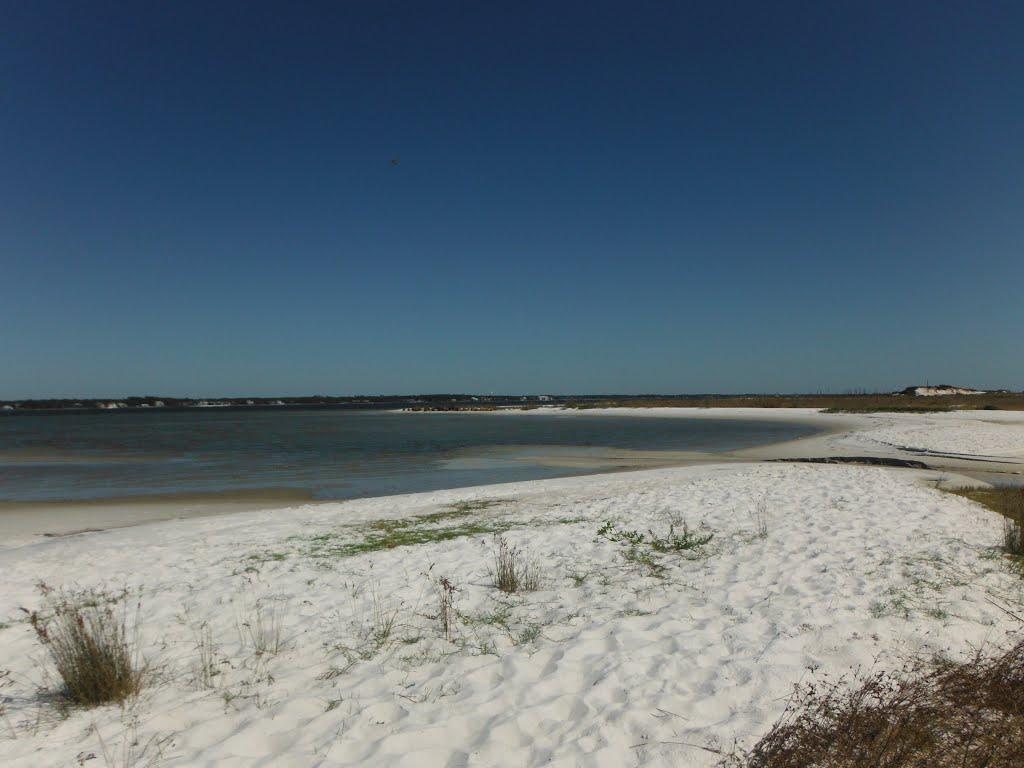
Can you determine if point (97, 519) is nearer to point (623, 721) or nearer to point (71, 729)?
point (71, 729)

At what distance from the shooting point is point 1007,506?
1048cm

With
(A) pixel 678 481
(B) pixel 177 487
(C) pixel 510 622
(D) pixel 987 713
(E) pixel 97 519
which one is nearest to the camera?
(D) pixel 987 713

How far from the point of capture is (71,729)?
401cm

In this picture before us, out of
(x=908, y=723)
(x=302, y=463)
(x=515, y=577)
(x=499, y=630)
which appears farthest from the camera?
(x=302, y=463)

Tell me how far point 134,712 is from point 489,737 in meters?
2.68

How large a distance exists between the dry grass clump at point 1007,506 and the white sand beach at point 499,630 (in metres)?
0.34

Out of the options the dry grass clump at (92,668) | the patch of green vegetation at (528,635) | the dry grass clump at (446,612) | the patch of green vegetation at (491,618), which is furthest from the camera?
the patch of green vegetation at (491,618)

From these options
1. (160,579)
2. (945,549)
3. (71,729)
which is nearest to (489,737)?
(71,729)

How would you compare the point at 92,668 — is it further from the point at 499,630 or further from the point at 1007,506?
the point at 1007,506

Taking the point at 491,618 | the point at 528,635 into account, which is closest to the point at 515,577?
the point at 491,618

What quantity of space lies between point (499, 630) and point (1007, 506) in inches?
413

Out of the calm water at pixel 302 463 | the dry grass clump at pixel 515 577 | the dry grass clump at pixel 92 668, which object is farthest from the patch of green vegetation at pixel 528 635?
the calm water at pixel 302 463

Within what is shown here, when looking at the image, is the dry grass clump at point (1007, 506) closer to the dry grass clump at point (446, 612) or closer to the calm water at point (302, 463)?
the dry grass clump at point (446, 612)

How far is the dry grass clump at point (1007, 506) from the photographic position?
7.48 metres
